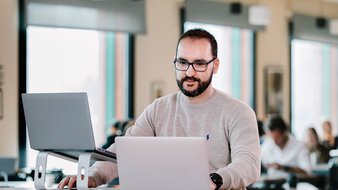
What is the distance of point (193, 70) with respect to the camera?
10.1 feet

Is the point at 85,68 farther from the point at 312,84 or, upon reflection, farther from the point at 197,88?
the point at 197,88

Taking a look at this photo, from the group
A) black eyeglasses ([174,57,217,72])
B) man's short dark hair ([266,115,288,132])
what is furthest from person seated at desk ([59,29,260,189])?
man's short dark hair ([266,115,288,132])

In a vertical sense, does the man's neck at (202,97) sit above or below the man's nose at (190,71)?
below

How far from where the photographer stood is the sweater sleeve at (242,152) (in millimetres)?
2859

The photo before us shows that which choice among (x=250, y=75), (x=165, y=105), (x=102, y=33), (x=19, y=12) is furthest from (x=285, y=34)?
(x=165, y=105)

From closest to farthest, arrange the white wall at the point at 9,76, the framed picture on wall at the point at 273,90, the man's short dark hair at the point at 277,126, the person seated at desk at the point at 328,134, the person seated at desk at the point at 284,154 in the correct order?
1. the person seated at desk at the point at 284,154
2. the man's short dark hair at the point at 277,126
3. the white wall at the point at 9,76
4. the person seated at desk at the point at 328,134
5. the framed picture on wall at the point at 273,90

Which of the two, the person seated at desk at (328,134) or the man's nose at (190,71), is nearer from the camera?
the man's nose at (190,71)

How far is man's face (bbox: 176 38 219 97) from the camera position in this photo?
308 cm

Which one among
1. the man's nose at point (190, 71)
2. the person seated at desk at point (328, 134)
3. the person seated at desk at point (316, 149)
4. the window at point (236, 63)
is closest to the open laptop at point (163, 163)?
the man's nose at point (190, 71)

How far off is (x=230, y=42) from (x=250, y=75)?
717mm

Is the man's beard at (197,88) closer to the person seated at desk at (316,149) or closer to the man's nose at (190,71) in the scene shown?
the man's nose at (190,71)

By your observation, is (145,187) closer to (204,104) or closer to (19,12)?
(204,104)

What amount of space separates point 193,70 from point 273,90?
1060cm

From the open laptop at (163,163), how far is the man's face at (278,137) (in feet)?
20.4
